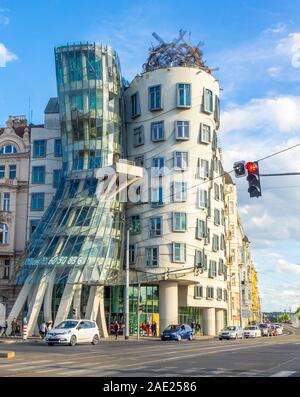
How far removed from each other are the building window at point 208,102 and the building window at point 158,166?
7.36m

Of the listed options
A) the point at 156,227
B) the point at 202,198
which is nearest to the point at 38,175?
the point at 156,227

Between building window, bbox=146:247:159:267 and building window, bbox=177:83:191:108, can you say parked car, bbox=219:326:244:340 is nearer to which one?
building window, bbox=146:247:159:267

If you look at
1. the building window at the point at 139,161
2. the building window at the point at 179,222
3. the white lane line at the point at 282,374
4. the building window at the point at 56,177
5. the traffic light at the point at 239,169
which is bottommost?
the white lane line at the point at 282,374

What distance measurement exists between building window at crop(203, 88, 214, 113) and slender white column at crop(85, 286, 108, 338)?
868 inches

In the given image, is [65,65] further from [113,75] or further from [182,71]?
[182,71]

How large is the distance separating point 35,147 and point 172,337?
3003 centimetres

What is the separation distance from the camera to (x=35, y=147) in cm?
6575

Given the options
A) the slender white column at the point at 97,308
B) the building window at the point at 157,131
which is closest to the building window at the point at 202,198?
the building window at the point at 157,131

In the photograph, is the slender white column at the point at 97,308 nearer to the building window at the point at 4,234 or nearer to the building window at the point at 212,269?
the building window at the point at 212,269

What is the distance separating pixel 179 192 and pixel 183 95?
10.4 meters

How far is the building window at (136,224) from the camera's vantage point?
196 feet

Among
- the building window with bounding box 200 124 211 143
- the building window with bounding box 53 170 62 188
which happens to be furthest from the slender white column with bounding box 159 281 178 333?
the building window with bounding box 53 170 62 188

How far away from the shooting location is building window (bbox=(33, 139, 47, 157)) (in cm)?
6556

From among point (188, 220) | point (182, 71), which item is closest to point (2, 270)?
point (188, 220)
